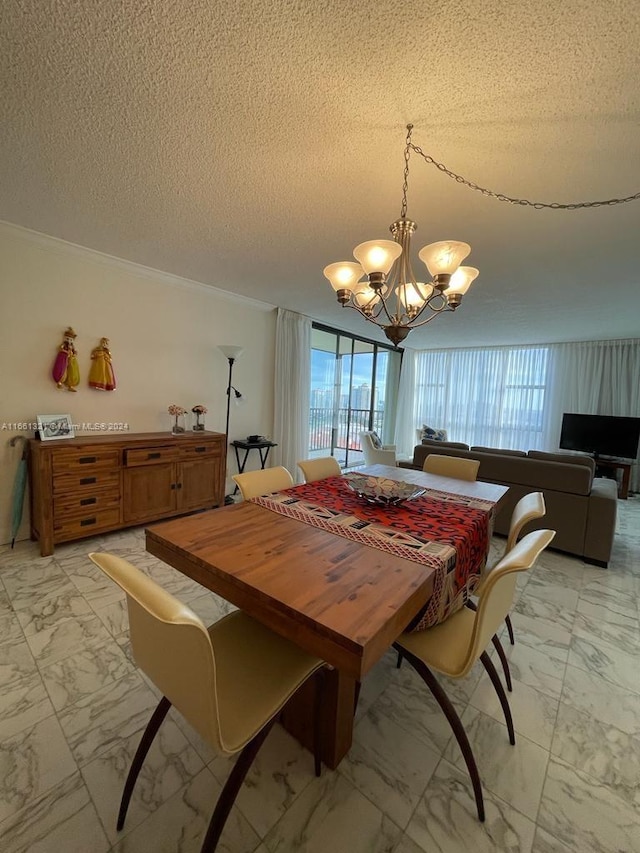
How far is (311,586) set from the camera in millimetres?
1008

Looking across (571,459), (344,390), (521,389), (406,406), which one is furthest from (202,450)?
(521,389)

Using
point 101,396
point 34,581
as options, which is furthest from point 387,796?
point 101,396

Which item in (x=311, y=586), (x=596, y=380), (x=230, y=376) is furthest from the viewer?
(x=596, y=380)

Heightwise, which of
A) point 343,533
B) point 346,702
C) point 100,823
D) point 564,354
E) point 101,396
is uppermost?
point 564,354

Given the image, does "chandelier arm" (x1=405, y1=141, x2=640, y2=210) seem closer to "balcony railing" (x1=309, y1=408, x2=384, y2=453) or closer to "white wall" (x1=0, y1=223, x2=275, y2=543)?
"white wall" (x1=0, y1=223, x2=275, y2=543)

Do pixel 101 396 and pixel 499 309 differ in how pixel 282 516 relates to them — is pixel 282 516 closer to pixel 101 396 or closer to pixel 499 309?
pixel 101 396

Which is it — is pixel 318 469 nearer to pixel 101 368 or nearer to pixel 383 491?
pixel 383 491

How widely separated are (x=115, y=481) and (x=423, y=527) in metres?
2.51

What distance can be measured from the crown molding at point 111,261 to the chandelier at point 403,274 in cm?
224

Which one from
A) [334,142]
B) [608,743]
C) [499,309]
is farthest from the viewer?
[499,309]

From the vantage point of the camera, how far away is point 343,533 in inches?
55.5

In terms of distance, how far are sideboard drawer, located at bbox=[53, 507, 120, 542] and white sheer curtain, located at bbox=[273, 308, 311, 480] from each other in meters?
2.07

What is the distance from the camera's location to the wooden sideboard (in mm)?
2516

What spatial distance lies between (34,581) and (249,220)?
2742mm
